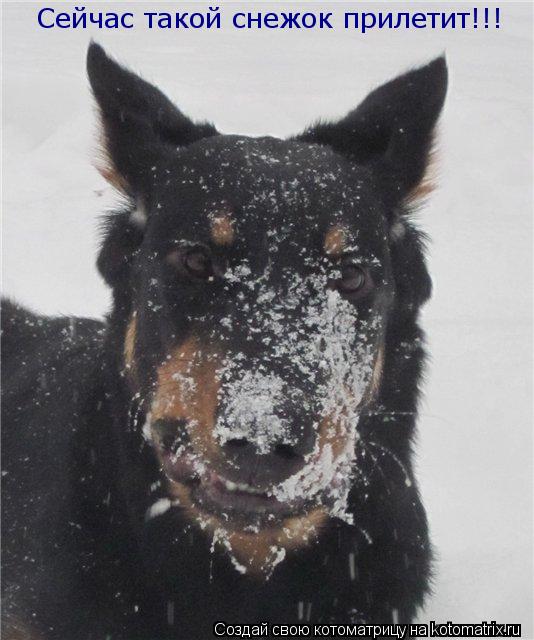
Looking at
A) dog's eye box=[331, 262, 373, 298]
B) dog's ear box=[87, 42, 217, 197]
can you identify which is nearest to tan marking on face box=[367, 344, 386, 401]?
dog's eye box=[331, 262, 373, 298]

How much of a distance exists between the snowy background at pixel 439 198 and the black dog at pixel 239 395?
551mm

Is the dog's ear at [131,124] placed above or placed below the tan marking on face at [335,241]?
above

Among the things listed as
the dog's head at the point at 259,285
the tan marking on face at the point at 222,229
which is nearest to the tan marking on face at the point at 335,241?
the dog's head at the point at 259,285

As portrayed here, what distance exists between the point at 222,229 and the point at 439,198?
6.95 meters

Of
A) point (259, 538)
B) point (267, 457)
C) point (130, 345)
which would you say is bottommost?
point (259, 538)

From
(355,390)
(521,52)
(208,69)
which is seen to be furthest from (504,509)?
(521,52)

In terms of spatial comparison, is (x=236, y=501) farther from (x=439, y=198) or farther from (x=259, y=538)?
(x=439, y=198)

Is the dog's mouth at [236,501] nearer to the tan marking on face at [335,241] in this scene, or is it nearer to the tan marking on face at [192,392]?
the tan marking on face at [192,392]

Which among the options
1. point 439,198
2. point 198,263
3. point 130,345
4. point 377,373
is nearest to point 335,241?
point 198,263

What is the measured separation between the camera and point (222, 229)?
10.5 ft

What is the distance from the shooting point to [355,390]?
10.5 feet

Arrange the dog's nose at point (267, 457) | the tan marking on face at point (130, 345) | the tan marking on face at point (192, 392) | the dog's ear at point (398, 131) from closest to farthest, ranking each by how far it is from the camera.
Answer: the dog's nose at point (267, 457) → the tan marking on face at point (192, 392) → the tan marking on face at point (130, 345) → the dog's ear at point (398, 131)

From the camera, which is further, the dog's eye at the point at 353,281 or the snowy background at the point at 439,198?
the snowy background at the point at 439,198

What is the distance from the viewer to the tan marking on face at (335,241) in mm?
3225
